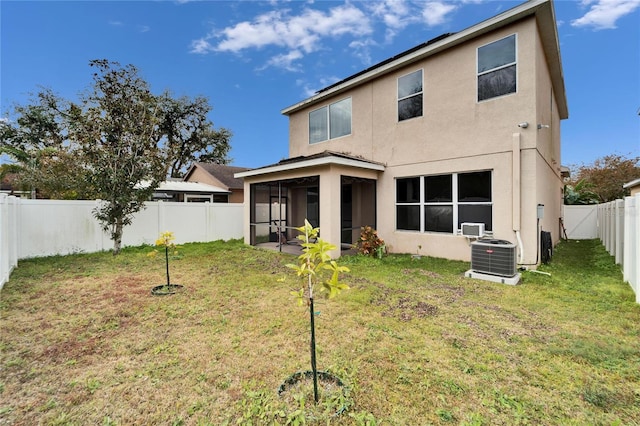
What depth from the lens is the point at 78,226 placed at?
955 cm

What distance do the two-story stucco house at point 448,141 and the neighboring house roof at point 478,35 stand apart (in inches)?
1.1

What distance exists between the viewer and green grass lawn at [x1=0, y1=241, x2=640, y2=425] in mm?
2281

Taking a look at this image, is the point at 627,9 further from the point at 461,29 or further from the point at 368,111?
the point at 368,111

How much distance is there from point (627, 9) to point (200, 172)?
931 inches

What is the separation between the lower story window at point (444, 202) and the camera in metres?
7.38

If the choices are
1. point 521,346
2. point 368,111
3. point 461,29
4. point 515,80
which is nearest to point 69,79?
point 368,111

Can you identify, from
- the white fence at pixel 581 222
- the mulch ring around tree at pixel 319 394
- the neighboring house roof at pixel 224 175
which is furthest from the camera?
the neighboring house roof at pixel 224 175

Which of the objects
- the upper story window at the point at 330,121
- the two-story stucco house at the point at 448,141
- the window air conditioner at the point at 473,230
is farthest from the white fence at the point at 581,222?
the upper story window at the point at 330,121

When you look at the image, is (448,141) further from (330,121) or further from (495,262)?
(330,121)

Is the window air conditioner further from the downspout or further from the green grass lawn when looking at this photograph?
Result: the green grass lawn

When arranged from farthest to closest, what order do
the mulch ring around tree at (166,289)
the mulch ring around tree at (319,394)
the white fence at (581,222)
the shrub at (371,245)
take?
1. the white fence at (581,222)
2. the shrub at (371,245)
3. the mulch ring around tree at (166,289)
4. the mulch ring around tree at (319,394)

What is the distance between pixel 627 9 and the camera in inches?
323

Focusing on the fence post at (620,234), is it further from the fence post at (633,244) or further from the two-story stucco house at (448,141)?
the fence post at (633,244)

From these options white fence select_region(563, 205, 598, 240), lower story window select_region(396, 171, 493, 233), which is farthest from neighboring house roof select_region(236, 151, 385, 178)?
white fence select_region(563, 205, 598, 240)
